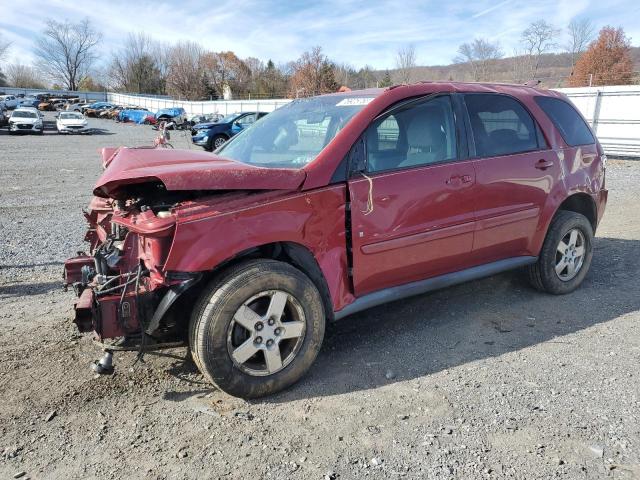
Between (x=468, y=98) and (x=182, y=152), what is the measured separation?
2223 millimetres

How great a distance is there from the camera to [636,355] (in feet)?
11.7

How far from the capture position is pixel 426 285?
370cm

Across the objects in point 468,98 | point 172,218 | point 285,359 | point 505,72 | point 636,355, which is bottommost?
point 636,355

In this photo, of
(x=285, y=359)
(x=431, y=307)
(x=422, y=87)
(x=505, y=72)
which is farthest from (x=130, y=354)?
(x=505, y=72)

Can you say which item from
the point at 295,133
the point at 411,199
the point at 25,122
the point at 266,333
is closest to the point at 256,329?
the point at 266,333

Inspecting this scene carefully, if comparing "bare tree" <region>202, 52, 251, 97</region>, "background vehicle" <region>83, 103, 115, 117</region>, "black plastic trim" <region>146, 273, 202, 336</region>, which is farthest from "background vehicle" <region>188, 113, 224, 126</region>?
"bare tree" <region>202, 52, 251, 97</region>

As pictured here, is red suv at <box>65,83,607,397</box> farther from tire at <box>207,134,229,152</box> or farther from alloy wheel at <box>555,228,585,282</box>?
tire at <box>207,134,229,152</box>

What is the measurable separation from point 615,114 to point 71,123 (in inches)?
1182

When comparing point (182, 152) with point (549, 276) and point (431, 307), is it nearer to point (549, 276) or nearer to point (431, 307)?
point (431, 307)

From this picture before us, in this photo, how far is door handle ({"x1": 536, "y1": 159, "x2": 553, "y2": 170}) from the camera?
167 inches

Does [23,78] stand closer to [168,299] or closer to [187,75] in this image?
[187,75]

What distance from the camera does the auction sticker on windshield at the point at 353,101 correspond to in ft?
11.7

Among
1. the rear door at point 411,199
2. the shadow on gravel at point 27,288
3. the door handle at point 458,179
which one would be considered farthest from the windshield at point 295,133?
the shadow on gravel at point 27,288

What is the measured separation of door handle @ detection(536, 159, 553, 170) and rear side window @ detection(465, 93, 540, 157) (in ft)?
0.43
